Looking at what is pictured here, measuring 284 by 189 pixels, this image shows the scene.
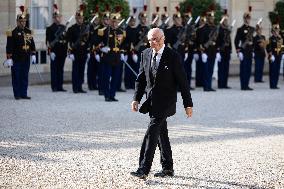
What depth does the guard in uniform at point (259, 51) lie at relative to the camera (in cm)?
2008

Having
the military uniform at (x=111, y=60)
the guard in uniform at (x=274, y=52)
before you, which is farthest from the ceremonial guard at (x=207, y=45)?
the military uniform at (x=111, y=60)

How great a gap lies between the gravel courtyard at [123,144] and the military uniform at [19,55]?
1.06 ft

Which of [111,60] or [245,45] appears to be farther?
[245,45]

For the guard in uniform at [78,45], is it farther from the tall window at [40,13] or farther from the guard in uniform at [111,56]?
the tall window at [40,13]

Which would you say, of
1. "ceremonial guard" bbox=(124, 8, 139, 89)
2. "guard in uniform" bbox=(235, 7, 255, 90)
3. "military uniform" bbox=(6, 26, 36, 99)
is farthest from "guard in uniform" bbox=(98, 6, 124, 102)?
"guard in uniform" bbox=(235, 7, 255, 90)

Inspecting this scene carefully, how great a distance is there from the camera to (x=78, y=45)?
18.2m

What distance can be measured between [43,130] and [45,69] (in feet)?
35.8

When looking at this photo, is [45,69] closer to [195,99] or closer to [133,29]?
[133,29]

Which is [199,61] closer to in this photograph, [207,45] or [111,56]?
[207,45]

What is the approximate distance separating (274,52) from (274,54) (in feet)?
0.17

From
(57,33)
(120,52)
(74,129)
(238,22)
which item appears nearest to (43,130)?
(74,129)

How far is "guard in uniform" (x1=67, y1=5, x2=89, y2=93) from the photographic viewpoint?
18062 millimetres

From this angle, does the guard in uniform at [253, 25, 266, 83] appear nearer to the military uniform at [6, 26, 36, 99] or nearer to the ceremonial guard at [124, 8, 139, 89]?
the ceremonial guard at [124, 8, 139, 89]

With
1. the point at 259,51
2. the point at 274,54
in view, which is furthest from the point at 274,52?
the point at 259,51
